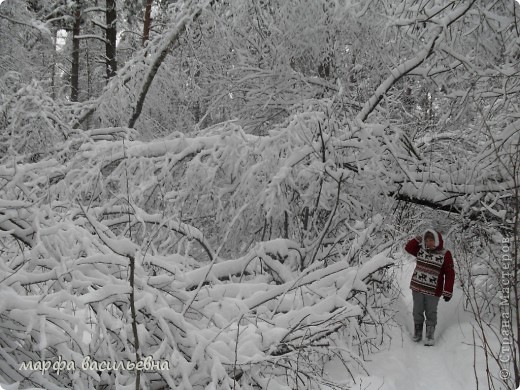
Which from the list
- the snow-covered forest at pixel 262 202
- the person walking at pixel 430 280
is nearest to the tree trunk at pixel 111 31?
the snow-covered forest at pixel 262 202

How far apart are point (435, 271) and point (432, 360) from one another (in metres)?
1.02

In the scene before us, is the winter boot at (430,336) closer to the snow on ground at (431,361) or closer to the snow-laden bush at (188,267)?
the snow on ground at (431,361)

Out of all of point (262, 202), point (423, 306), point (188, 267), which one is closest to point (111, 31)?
point (262, 202)

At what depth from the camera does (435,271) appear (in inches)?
214

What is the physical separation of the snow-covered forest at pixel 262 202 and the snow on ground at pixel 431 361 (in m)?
0.04

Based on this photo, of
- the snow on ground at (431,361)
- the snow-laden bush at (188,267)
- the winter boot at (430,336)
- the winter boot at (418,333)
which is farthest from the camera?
the winter boot at (418,333)

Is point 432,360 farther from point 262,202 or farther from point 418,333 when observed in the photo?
point 262,202

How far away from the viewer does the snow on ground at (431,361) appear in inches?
169

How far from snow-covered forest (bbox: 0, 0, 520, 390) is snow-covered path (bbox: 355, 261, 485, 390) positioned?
0.13ft

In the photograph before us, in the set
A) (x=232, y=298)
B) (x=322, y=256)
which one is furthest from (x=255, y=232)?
(x=232, y=298)

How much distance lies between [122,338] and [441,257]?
403cm

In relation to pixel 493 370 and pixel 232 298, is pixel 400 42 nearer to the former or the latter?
pixel 493 370

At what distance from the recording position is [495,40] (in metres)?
5.00

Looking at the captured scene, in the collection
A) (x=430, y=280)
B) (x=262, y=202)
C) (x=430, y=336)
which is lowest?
(x=430, y=336)
